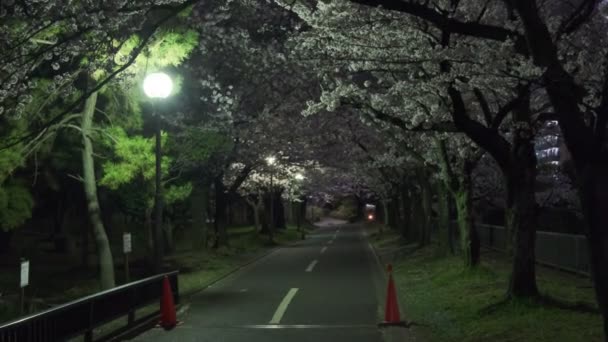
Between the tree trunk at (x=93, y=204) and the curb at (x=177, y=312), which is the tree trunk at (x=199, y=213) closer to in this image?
the curb at (x=177, y=312)

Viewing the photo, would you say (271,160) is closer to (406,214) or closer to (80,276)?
(406,214)

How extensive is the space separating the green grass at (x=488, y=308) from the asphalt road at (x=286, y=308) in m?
1.05

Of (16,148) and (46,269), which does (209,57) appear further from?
(46,269)

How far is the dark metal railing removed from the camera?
7.43 metres

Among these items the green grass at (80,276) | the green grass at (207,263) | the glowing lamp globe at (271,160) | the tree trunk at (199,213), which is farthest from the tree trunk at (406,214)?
the tree trunk at (199,213)

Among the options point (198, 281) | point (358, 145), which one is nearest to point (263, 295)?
point (198, 281)

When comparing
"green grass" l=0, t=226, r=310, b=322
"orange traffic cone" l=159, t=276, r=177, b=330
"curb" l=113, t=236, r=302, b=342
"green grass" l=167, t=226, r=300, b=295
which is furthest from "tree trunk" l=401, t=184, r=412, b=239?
"orange traffic cone" l=159, t=276, r=177, b=330

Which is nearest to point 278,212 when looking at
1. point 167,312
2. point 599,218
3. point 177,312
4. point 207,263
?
point 207,263

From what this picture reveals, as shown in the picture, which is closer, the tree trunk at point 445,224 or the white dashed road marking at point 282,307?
the white dashed road marking at point 282,307

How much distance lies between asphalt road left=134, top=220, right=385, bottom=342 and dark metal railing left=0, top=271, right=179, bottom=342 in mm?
673

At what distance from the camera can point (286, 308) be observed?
44.7 ft

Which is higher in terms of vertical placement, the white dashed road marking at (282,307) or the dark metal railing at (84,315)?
the dark metal railing at (84,315)

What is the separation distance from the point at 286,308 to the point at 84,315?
209 inches

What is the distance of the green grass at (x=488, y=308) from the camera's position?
9.36 meters
